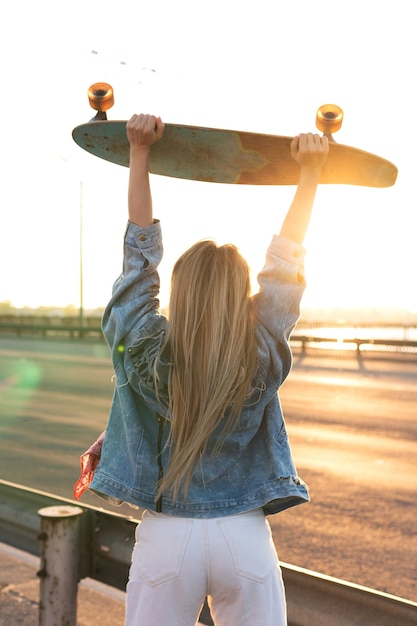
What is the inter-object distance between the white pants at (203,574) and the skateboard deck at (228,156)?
43.4 inches

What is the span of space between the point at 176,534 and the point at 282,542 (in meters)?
3.94

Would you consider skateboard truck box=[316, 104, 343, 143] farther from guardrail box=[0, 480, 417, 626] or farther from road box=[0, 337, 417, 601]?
road box=[0, 337, 417, 601]

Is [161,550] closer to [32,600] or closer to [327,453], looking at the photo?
[32,600]

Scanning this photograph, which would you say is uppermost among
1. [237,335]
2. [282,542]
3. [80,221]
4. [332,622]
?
[80,221]

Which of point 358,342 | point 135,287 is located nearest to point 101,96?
point 135,287

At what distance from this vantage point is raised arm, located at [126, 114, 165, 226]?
2076mm

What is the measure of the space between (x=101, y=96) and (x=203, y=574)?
1.45m

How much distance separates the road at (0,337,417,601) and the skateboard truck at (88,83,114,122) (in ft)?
12.0

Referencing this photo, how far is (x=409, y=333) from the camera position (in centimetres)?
3716

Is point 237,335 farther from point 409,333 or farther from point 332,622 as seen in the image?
point 409,333

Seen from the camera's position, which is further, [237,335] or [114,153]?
[114,153]

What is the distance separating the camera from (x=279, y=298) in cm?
190

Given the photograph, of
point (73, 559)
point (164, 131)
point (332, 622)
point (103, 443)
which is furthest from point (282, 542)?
point (164, 131)

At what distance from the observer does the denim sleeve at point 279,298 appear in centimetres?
190
